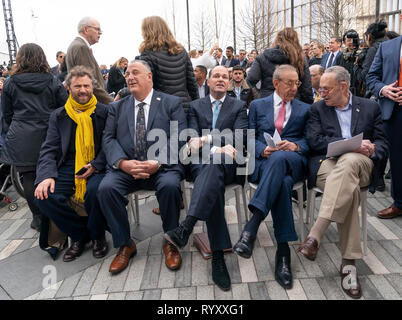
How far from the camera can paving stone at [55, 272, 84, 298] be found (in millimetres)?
2536

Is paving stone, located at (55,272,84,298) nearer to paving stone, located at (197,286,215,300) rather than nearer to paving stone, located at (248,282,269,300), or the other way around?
paving stone, located at (197,286,215,300)

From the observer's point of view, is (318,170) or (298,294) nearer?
(298,294)

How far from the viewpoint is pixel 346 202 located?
8.05 feet

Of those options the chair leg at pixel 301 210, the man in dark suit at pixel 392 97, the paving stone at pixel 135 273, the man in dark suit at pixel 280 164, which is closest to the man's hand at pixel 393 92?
the man in dark suit at pixel 392 97

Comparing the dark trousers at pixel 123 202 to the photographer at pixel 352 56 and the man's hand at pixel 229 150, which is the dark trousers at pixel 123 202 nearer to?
the man's hand at pixel 229 150

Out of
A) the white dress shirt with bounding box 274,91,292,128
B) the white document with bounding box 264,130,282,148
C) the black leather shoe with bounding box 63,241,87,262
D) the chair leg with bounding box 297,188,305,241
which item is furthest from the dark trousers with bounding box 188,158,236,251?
the black leather shoe with bounding box 63,241,87,262

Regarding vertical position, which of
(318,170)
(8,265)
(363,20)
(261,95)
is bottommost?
(8,265)

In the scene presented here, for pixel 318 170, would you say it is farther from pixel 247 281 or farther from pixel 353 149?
pixel 247 281

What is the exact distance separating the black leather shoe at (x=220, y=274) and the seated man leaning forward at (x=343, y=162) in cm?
59

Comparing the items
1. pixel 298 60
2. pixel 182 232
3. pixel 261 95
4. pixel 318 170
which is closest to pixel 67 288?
pixel 182 232

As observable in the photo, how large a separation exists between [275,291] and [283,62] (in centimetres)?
251

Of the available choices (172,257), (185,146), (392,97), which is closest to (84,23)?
(185,146)

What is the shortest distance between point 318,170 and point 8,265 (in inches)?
114

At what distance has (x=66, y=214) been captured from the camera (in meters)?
3.02
